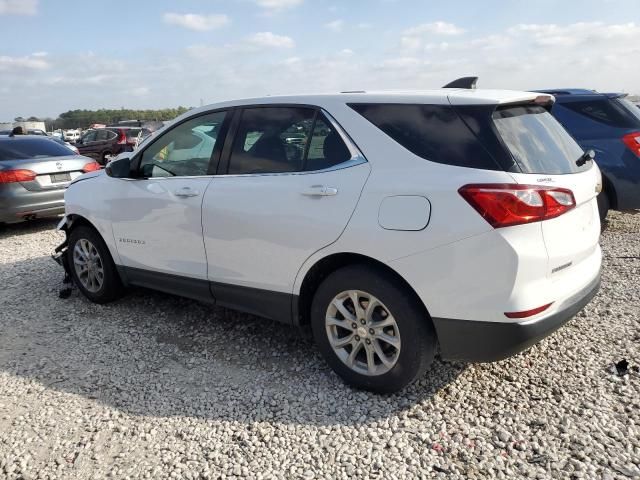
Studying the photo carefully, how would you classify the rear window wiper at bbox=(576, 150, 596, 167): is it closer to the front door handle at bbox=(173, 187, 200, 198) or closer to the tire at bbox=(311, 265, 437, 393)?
the tire at bbox=(311, 265, 437, 393)

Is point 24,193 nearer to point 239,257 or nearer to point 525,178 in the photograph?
point 239,257

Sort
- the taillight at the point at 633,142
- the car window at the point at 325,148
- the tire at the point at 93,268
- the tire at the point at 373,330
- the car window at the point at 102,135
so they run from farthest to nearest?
1. the car window at the point at 102,135
2. the taillight at the point at 633,142
3. the tire at the point at 93,268
4. the car window at the point at 325,148
5. the tire at the point at 373,330

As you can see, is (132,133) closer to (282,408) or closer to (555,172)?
(282,408)

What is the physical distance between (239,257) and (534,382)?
6.77ft

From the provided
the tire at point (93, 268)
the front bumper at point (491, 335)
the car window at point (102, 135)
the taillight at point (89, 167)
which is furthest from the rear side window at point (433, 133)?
the car window at point (102, 135)

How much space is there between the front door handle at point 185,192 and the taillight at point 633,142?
5.27m

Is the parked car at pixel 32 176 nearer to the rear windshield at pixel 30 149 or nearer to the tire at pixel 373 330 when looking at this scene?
the rear windshield at pixel 30 149

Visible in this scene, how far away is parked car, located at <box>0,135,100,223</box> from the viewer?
7.64m

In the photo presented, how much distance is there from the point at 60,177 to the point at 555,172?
7539 millimetres

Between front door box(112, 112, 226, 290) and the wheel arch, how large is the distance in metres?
0.87

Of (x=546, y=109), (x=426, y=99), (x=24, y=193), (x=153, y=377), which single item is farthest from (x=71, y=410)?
(x=24, y=193)

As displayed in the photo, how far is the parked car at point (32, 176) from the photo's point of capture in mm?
7637

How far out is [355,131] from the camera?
122 inches

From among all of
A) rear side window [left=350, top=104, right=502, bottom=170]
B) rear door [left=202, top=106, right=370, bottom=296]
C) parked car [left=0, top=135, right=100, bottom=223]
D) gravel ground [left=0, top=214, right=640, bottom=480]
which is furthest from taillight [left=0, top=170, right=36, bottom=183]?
rear side window [left=350, top=104, right=502, bottom=170]
